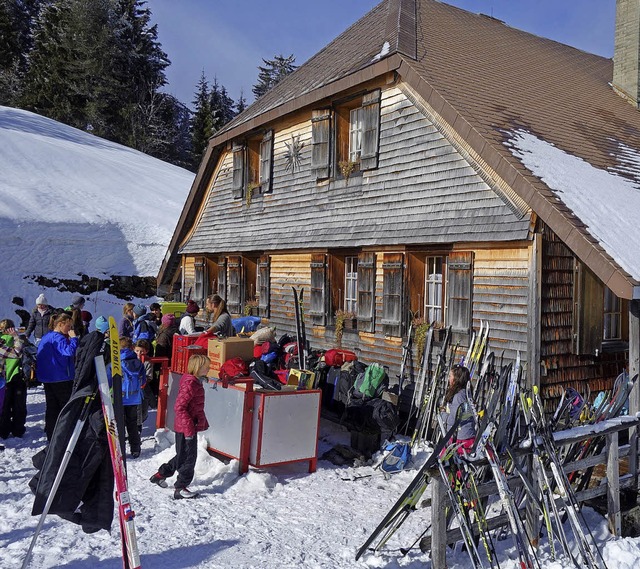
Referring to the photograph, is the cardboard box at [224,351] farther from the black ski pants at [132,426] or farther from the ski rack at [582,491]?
the ski rack at [582,491]

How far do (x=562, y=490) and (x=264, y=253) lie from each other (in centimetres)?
984


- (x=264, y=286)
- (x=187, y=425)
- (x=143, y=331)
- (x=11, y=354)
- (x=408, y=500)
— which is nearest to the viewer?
(x=408, y=500)

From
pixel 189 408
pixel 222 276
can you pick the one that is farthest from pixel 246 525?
pixel 222 276

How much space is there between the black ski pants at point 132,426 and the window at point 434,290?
15.5ft

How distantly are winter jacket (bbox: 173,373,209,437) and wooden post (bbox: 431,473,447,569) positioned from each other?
270 cm

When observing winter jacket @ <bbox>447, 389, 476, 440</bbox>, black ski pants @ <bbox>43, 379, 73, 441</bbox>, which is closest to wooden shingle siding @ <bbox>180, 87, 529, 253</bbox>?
winter jacket @ <bbox>447, 389, 476, 440</bbox>

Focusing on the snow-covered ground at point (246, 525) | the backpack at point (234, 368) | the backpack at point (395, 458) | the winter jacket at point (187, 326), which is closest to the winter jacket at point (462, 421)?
the snow-covered ground at point (246, 525)

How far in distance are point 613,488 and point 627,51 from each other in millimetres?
12752

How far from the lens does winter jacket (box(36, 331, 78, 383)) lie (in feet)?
24.0

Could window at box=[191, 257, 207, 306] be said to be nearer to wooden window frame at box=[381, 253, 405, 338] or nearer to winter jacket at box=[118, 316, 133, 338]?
winter jacket at box=[118, 316, 133, 338]

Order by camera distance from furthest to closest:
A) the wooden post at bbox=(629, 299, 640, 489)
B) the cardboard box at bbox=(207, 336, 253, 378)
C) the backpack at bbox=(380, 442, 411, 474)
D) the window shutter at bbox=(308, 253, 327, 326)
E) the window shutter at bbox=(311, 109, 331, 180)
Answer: the window shutter at bbox=(311, 109, 331, 180) → the window shutter at bbox=(308, 253, 327, 326) → the cardboard box at bbox=(207, 336, 253, 378) → the backpack at bbox=(380, 442, 411, 474) → the wooden post at bbox=(629, 299, 640, 489)

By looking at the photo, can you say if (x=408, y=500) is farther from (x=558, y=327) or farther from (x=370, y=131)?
(x=370, y=131)

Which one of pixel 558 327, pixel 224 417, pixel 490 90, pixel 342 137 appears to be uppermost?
pixel 490 90

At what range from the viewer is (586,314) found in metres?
8.27
